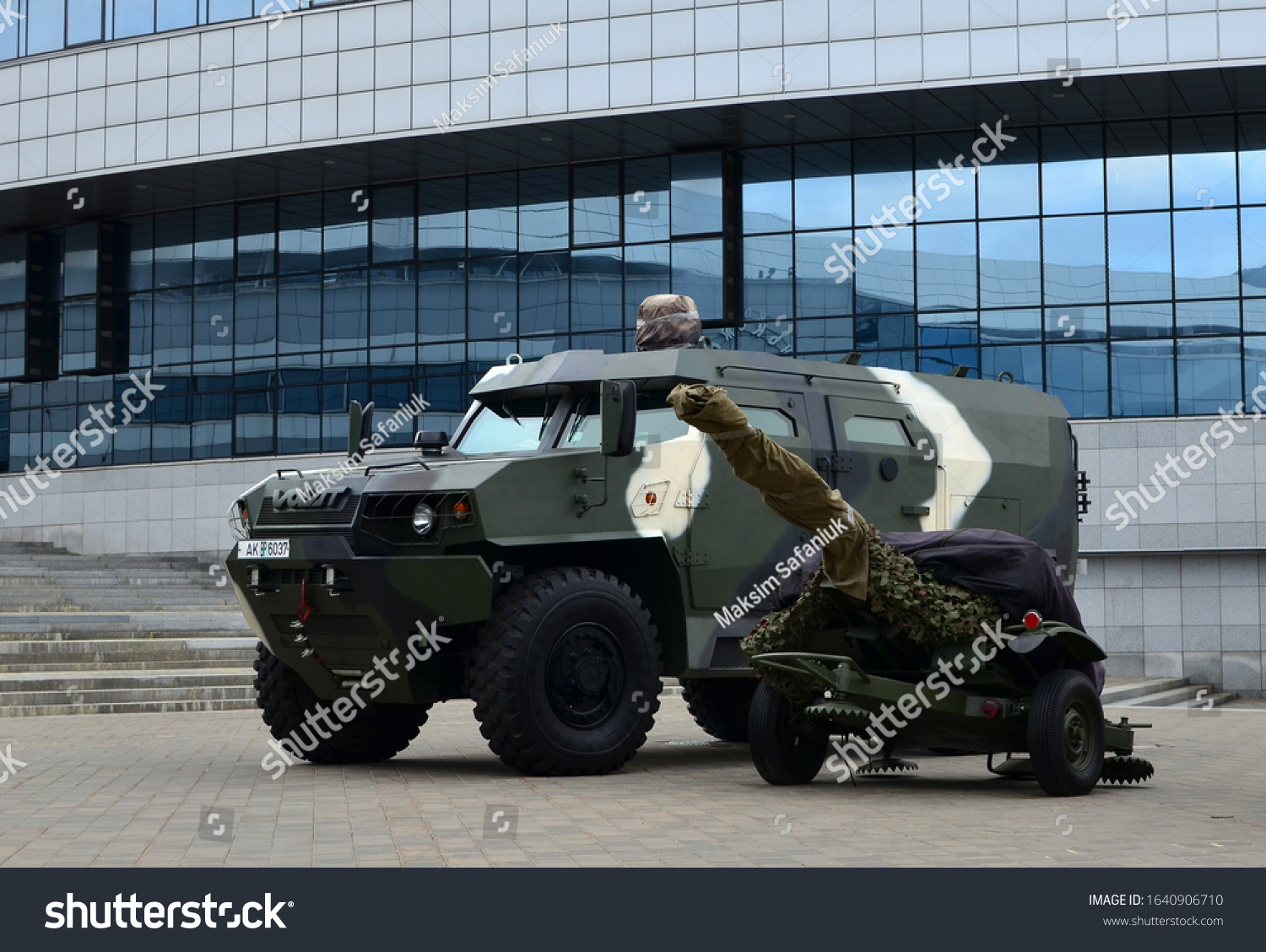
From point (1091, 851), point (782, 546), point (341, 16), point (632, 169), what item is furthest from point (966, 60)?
point (1091, 851)

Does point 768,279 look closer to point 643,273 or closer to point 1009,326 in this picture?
point 643,273

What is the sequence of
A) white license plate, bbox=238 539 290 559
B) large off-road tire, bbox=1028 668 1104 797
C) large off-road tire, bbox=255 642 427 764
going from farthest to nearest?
large off-road tire, bbox=255 642 427 764 < white license plate, bbox=238 539 290 559 < large off-road tire, bbox=1028 668 1104 797

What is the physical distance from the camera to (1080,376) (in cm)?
2559

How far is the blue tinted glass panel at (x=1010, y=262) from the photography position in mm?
26016

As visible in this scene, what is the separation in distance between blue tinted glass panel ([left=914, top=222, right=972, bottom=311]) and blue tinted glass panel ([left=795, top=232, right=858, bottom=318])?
1.16 m

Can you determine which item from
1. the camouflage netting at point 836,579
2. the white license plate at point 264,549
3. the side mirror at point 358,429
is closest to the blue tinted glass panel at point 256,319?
the side mirror at point 358,429

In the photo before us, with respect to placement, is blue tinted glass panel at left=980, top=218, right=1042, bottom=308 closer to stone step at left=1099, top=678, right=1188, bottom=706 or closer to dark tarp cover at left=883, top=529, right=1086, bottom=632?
stone step at left=1099, top=678, right=1188, bottom=706

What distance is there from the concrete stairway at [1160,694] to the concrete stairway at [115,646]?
34.1 feet

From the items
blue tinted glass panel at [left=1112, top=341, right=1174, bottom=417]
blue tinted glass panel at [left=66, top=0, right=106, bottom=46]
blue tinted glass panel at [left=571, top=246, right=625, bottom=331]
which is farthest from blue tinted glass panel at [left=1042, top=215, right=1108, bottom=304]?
blue tinted glass panel at [left=66, top=0, right=106, bottom=46]

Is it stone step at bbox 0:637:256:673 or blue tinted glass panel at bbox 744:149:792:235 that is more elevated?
blue tinted glass panel at bbox 744:149:792:235

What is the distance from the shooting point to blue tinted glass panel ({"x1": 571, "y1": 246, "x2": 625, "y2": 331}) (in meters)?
28.1

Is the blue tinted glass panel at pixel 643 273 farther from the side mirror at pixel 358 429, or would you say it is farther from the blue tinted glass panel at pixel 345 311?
the side mirror at pixel 358 429

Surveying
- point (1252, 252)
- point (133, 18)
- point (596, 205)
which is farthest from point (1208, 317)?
point (133, 18)

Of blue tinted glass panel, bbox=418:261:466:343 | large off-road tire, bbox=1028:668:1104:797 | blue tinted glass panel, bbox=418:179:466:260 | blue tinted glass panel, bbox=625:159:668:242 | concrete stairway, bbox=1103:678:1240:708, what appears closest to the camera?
large off-road tire, bbox=1028:668:1104:797
